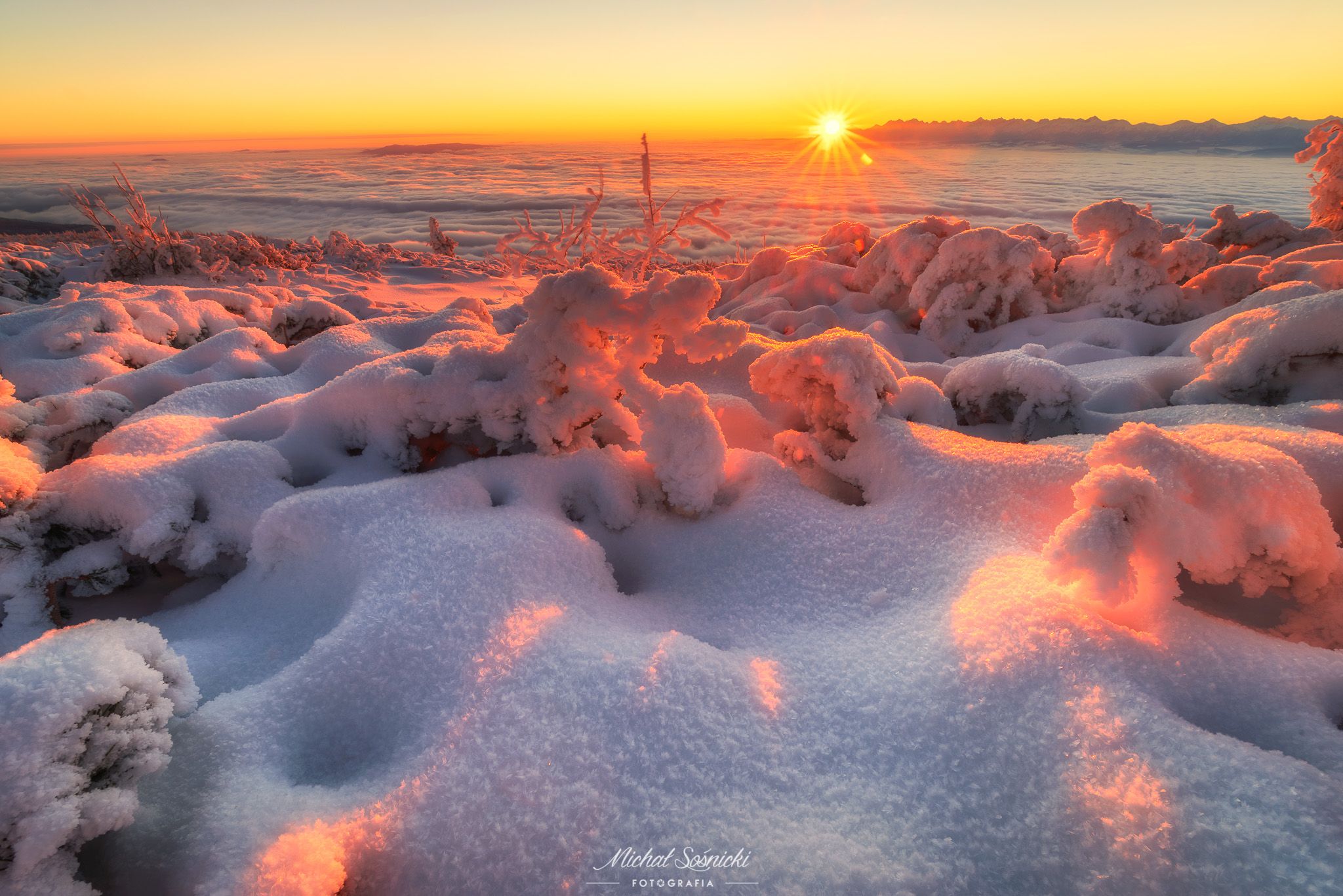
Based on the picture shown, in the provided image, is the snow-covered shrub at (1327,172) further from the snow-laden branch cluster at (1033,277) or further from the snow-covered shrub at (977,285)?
the snow-covered shrub at (977,285)

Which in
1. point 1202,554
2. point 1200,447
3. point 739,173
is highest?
point 739,173

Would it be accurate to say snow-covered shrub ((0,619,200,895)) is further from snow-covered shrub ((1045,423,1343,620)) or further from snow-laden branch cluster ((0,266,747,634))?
snow-covered shrub ((1045,423,1343,620))

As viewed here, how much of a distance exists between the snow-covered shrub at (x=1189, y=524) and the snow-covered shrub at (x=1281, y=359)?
1197 millimetres

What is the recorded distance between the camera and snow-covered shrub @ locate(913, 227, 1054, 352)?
4715 mm

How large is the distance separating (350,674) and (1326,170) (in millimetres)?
9430

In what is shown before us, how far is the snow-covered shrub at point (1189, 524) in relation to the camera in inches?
55.9

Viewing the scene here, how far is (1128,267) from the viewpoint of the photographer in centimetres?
450

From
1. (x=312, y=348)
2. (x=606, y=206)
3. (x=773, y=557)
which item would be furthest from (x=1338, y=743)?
(x=606, y=206)

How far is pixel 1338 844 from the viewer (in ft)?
3.15

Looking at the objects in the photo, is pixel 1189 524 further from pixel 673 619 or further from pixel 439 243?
pixel 439 243

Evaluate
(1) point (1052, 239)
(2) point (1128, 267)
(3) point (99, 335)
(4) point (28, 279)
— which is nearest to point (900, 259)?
(2) point (1128, 267)

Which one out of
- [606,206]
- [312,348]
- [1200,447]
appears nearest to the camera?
[1200,447]

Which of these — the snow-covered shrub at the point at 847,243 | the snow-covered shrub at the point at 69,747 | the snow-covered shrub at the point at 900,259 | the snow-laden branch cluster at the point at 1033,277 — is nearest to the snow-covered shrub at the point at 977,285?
the snow-laden branch cluster at the point at 1033,277

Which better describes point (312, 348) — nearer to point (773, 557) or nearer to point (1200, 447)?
point (773, 557)
